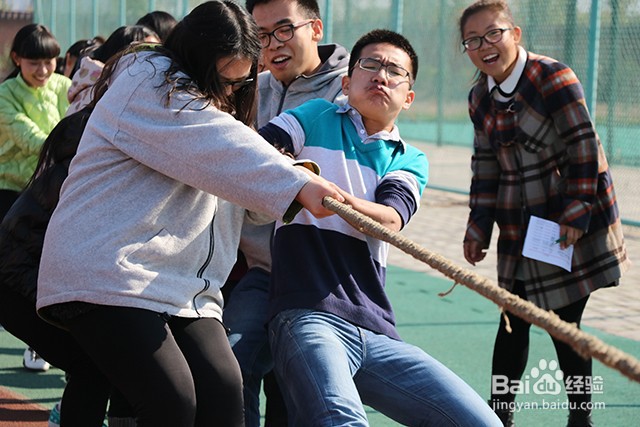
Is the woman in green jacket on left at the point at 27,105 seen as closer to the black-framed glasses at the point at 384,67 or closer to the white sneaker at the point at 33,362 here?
the white sneaker at the point at 33,362

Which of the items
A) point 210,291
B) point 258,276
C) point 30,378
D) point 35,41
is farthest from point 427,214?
point 210,291

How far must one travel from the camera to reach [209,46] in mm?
2703

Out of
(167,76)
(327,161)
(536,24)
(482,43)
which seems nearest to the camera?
(167,76)

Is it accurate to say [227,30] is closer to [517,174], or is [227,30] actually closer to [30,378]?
[517,174]

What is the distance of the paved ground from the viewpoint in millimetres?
6496

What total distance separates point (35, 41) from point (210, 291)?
3.82 m

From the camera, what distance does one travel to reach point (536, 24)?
404 inches

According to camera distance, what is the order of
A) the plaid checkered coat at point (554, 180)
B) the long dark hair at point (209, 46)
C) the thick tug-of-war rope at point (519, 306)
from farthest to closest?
the plaid checkered coat at point (554, 180) < the long dark hair at point (209, 46) < the thick tug-of-war rope at point (519, 306)

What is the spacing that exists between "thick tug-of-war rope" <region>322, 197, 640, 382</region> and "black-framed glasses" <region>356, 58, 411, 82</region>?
808 mm

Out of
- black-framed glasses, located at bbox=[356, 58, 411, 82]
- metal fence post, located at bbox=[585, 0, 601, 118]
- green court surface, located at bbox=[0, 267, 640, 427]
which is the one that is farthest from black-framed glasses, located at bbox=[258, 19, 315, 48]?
metal fence post, located at bbox=[585, 0, 601, 118]

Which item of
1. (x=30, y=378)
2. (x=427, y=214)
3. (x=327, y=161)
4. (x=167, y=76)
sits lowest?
(x=427, y=214)

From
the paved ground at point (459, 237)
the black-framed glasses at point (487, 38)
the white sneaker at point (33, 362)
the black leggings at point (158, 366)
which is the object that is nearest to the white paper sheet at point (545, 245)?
the black-framed glasses at point (487, 38)

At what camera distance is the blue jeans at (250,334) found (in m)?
3.25

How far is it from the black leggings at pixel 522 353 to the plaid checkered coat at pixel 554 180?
72 mm
